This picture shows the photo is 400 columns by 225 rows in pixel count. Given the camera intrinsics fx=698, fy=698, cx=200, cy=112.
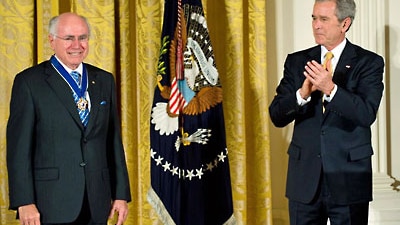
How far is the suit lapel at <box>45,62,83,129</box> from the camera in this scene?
10.2ft

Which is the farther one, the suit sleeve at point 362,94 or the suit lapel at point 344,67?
the suit lapel at point 344,67

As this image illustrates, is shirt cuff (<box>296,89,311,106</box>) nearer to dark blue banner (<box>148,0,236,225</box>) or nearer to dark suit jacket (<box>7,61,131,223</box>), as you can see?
dark suit jacket (<box>7,61,131,223</box>)

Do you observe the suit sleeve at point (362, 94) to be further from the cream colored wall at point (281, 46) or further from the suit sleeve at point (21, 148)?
the cream colored wall at point (281, 46)

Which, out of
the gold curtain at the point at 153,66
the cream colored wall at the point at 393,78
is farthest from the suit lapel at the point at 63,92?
the cream colored wall at the point at 393,78

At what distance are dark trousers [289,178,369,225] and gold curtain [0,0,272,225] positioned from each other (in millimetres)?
1485

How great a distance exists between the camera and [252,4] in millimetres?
4965

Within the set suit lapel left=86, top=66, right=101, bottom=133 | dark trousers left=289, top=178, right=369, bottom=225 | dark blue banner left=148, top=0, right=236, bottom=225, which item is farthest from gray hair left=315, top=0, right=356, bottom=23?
suit lapel left=86, top=66, right=101, bottom=133

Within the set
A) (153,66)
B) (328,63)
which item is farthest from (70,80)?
(153,66)

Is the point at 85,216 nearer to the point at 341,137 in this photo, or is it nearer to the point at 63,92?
the point at 63,92

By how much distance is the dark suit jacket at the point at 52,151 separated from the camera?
9.88ft

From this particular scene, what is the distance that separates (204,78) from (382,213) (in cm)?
154

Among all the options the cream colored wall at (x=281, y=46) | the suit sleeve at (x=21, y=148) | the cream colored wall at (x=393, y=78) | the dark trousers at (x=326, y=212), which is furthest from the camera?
the cream colored wall at (x=281, y=46)

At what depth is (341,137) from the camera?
3.40m

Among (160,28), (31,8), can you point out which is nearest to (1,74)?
(31,8)
